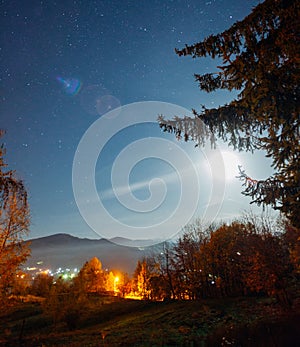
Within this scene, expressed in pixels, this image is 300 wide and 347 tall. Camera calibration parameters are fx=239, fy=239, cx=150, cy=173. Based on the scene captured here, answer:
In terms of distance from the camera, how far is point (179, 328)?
→ 63.4 feet

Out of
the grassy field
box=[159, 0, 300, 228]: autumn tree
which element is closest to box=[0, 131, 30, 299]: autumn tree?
the grassy field

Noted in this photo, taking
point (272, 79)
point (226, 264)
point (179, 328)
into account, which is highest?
point (272, 79)

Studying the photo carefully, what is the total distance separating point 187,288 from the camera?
1581 inches

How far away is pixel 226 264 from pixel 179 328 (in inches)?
788

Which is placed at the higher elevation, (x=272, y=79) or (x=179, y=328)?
(x=272, y=79)

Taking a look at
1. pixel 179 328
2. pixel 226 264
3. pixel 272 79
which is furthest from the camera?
pixel 226 264

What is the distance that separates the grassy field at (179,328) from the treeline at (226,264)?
2919 mm

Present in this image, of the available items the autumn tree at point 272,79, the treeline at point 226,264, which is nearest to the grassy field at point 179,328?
the treeline at point 226,264

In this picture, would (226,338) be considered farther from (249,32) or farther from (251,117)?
(249,32)

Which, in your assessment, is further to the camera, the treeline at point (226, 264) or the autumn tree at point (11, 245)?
the treeline at point (226, 264)

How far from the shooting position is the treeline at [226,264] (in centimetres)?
1972

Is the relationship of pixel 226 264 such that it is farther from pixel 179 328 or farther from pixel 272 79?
pixel 272 79

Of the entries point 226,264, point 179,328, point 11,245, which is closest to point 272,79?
point 11,245

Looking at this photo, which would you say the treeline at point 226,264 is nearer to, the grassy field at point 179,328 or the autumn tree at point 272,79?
the grassy field at point 179,328
